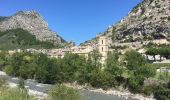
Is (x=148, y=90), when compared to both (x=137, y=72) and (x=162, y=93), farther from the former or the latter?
(x=162, y=93)

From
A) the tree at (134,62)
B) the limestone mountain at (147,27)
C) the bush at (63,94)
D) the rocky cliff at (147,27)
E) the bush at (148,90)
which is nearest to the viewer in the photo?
the bush at (63,94)

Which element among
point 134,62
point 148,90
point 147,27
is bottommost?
point 148,90

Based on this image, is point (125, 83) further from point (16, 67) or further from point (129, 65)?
point (16, 67)

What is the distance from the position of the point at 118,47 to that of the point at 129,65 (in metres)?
55.2

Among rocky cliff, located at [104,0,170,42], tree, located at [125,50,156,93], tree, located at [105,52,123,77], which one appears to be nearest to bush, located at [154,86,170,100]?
tree, located at [125,50,156,93]

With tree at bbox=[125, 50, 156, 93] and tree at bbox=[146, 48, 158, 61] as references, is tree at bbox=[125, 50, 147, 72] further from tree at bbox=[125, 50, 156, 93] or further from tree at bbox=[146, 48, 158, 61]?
tree at bbox=[146, 48, 158, 61]

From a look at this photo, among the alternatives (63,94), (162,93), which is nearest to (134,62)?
(162,93)

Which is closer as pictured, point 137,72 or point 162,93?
point 162,93

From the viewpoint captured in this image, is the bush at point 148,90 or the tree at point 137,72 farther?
the tree at point 137,72

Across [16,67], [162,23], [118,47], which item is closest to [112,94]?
[16,67]

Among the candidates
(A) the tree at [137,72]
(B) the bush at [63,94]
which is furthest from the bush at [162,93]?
(B) the bush at [63,94]

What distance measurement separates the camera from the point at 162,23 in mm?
169500

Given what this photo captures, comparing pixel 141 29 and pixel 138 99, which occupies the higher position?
pixel 141 29

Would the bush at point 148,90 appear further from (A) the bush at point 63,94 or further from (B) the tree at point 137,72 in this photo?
(A) the bush at point 63,94
